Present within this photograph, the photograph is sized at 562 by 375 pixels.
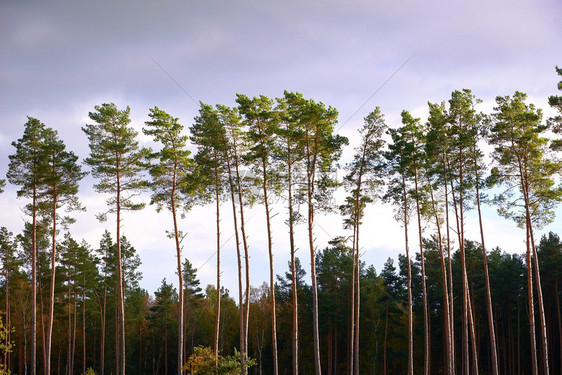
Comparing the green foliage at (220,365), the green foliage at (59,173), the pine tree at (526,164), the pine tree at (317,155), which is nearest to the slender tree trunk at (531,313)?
the pine tree at (526,164)

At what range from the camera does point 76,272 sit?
1657 inches

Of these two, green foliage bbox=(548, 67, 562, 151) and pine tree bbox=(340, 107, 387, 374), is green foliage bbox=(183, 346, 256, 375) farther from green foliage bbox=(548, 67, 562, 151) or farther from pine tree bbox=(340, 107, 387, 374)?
green foliage bbox=(548, 67, 562, 151)

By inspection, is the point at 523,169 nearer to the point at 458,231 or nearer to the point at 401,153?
the point at 458,231

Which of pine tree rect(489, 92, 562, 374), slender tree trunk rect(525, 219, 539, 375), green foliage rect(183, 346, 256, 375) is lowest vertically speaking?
green foliage rect(183, 346, 256, 375)

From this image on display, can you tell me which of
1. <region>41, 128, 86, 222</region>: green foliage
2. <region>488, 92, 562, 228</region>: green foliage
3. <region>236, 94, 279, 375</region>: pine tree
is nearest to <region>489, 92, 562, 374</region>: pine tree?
<region>488, 92, 562, 228</region>: green foliage

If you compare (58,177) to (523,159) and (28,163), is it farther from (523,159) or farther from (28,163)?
(523,159)

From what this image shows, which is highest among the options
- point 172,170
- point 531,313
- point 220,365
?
point 172,170

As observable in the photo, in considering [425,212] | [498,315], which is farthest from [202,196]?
[498,315]

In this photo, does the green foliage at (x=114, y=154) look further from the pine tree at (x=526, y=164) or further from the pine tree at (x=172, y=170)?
the pine tree at (x=526, y=164)

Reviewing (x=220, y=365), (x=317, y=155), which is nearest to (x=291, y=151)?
(x=317, y=155)

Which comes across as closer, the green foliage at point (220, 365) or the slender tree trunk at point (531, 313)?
the slender tree trunk at point (531, 313)

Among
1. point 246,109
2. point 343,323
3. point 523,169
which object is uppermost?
point 246,109

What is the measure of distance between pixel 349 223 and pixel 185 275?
1177 inches

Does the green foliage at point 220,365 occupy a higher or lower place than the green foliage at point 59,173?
lower
